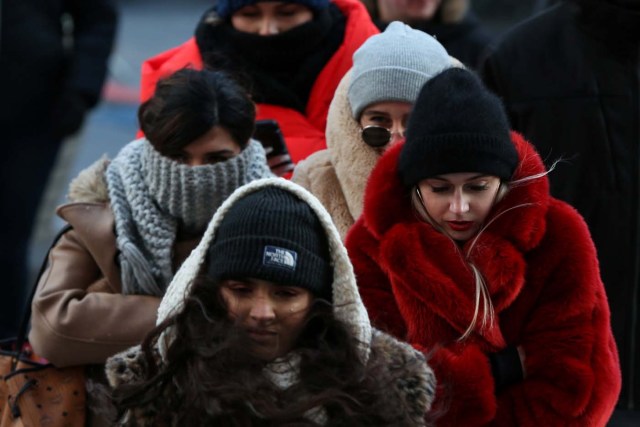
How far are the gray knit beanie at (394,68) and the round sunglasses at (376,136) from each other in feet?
0.30

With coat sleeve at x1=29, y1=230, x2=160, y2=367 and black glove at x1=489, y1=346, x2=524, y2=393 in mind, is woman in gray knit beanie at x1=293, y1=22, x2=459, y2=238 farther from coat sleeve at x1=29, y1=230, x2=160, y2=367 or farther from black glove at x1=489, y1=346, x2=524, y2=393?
black glove at x1=489, y1=346, x2=524, y2=393

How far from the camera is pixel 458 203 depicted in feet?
12.9

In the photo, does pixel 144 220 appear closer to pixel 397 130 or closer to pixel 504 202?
pixel 397 130

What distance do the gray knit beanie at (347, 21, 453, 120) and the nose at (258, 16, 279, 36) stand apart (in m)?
0.64

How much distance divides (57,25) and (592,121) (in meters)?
2.51

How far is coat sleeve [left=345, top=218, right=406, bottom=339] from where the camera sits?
3.98 m

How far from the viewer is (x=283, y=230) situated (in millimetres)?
3646

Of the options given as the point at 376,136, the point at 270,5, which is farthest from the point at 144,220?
the point at 270,5

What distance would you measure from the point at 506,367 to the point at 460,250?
12.4 inches

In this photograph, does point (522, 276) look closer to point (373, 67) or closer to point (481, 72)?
point (373, 67)

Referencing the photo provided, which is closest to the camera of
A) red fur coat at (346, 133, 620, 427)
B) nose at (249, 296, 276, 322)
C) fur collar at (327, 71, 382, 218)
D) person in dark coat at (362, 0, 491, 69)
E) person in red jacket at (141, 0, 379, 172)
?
nose at (249, 296, 276, 322)

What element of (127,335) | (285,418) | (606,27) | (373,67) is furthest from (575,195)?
(285,418)

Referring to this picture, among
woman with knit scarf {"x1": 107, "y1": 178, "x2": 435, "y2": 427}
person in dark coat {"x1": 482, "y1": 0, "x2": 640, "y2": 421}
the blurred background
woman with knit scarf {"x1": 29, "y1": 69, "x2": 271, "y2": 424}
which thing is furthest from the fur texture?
the blurred background

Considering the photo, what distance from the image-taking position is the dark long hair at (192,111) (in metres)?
4.38
